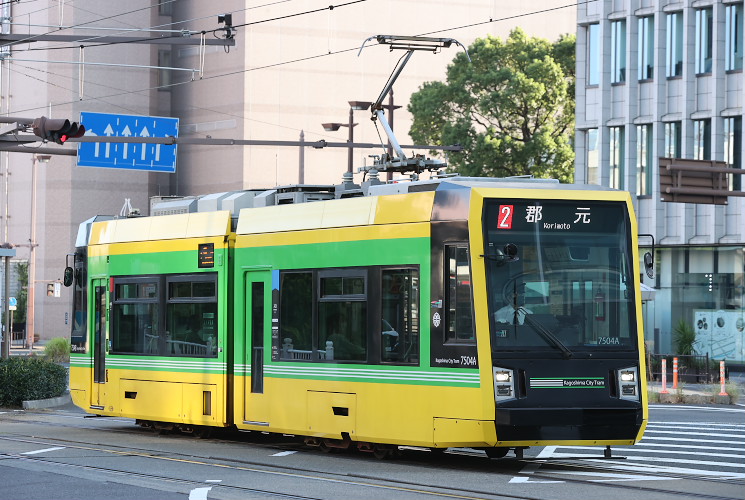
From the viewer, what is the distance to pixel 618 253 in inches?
604

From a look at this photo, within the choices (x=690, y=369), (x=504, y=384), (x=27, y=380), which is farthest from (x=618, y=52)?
(x=504, y=384)

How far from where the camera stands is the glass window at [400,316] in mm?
15719

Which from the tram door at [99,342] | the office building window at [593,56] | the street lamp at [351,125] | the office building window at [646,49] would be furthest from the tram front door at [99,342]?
the office building window at [593,56]

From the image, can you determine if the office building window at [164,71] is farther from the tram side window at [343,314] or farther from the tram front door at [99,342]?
the tram side window at [343,314]

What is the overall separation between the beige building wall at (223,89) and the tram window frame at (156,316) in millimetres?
50971

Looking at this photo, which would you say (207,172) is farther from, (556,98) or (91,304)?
(91,304)

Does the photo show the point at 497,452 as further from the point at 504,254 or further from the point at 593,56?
the point at 593,56

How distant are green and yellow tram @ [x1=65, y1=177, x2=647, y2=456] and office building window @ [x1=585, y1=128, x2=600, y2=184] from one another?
32.2 meters

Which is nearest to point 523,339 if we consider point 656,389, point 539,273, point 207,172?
point 539,273

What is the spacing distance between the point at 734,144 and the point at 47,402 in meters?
25.7

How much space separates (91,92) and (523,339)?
65.7 m

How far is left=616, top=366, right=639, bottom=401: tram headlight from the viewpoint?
15.1 m

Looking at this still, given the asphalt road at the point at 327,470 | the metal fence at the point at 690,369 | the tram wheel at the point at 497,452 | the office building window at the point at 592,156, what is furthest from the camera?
the office building window at the point at 592,156

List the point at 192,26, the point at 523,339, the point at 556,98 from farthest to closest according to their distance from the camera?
1. the point at 192,26
2. the point at 556,98
3. the point at 523,339
